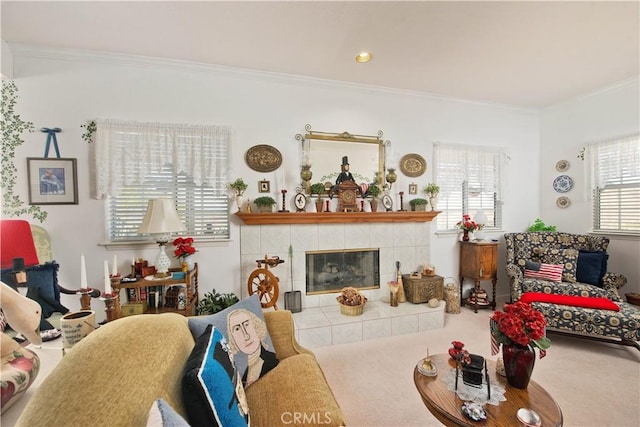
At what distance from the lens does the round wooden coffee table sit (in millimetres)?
1249

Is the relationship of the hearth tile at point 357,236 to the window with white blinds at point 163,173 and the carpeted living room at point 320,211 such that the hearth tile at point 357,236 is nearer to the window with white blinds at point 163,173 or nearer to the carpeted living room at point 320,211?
the carpeted living room at point 320,211

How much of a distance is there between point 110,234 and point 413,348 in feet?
10.6

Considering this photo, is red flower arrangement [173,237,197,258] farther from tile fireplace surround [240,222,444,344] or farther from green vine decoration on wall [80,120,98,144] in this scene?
green vine decoration on wall [80,120,98,144]

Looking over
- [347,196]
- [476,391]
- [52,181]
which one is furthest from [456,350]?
[52,181]

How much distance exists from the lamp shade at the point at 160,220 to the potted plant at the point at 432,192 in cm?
301

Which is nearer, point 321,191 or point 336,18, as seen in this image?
point 336,18

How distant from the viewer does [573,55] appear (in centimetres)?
275

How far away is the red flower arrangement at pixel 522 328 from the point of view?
1.46 meters

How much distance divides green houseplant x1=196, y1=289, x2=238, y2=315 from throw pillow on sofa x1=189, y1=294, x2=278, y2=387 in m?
1.29

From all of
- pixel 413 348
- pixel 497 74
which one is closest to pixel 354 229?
pixel 413 348

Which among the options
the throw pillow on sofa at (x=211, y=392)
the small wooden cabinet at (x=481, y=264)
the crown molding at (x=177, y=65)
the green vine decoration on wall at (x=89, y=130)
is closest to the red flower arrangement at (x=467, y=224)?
the small wooden cabinet at (x=481, y=264)

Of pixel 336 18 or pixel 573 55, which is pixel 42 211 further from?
pixel 573 55

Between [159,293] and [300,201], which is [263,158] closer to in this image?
[300,201]

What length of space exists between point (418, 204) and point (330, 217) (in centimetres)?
122
